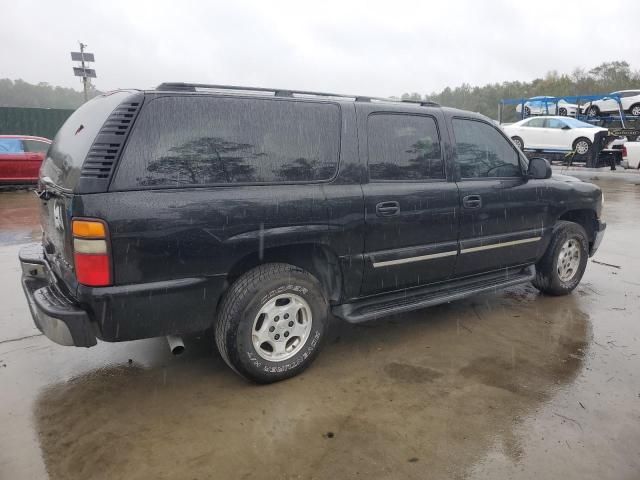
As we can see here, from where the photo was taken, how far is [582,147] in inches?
687

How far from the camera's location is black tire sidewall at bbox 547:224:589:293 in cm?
472

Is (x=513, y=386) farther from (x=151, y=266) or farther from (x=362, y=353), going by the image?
(x=151, y=266)

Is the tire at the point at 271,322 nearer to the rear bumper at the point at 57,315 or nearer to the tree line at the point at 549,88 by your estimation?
the rear bumper at the point at 57,315

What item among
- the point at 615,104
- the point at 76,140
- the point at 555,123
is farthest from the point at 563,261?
the point at 615,104

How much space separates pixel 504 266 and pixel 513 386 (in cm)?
144

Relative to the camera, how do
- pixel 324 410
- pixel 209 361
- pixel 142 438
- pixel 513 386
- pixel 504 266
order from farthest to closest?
pixel 504 266 < pixel 209 361 < pixel 513 386 < pixel 324 410 < pixel 142 438

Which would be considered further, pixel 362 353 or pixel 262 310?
pixel 362 353

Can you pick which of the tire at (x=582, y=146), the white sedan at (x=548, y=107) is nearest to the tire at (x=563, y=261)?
the tire at (x=582, y=146)

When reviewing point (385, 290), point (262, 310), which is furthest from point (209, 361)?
point (385, 290)

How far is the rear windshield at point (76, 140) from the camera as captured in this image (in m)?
2.74

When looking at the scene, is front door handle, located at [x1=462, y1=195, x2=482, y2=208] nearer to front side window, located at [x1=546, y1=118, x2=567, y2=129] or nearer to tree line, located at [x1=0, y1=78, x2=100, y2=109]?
front side window, located at [x1=546, y1=118, x2=567, y2=129]

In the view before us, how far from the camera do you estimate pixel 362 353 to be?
3686 mm

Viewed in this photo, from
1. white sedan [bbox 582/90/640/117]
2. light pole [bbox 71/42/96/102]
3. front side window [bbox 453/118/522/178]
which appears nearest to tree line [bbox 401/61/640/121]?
white sedan [bbox 582/90/640/117]

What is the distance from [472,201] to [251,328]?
203 cm
